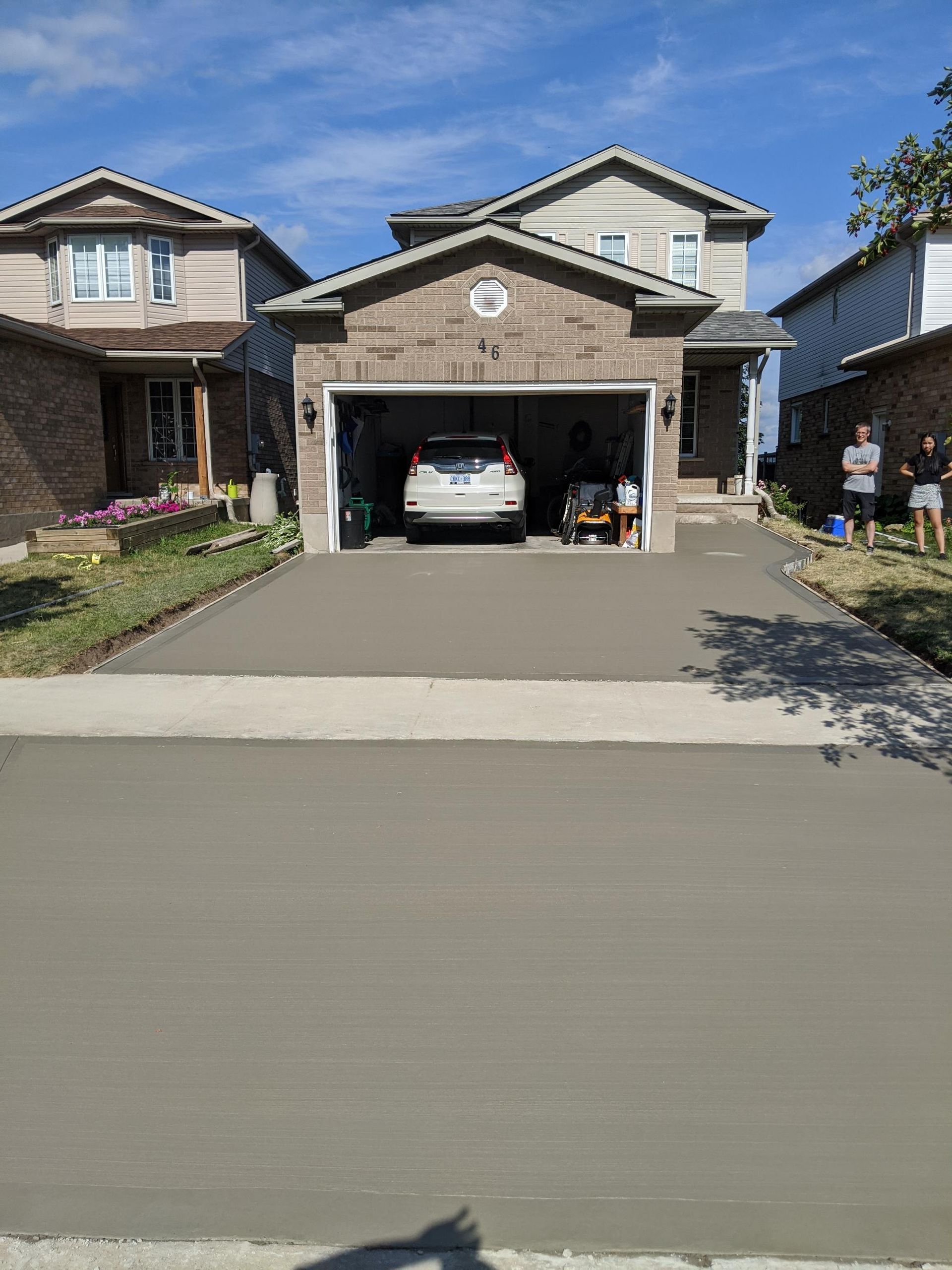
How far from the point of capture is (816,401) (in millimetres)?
27547

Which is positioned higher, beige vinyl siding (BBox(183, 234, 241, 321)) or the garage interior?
beige vinyl siding (BBox(183, 234, 241, 321))

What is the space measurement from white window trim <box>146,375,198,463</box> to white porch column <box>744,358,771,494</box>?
11227 mm

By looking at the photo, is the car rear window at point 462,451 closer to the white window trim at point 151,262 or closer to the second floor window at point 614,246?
the second floor window at point 614,246

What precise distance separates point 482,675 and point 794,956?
4515 millimetres

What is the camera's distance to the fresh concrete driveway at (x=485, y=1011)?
2771 mm

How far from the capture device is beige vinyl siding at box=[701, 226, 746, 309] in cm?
2092

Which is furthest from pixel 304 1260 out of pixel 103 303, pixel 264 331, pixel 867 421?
pixel 867 421

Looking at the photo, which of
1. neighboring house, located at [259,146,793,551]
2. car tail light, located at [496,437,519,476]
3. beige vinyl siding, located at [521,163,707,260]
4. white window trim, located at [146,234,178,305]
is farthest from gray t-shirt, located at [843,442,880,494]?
white window trim, located at [146,234,178,305]

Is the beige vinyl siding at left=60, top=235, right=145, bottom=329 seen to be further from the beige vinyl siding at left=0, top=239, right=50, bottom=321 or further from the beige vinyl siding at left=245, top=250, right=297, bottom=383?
the beige vinyl siding at left=245, top=250, right=297, bottom=383

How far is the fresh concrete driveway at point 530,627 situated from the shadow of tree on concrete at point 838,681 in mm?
33

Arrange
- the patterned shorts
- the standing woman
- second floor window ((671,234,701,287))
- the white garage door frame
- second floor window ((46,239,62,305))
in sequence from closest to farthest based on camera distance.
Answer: the standing woman → the patterned shorts → the white garage door frame → second floor window ((671,234,701,287)) → second floor window ((46,239,62,305))

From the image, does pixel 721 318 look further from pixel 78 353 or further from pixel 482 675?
pixel 482 675

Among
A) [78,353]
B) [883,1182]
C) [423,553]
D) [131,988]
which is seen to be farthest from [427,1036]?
[78,353]

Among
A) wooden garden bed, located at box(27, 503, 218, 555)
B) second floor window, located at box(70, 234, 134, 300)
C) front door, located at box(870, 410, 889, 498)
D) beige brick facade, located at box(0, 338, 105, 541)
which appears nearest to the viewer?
wooden garden bed, located at box(27, 503, 218, 555)
